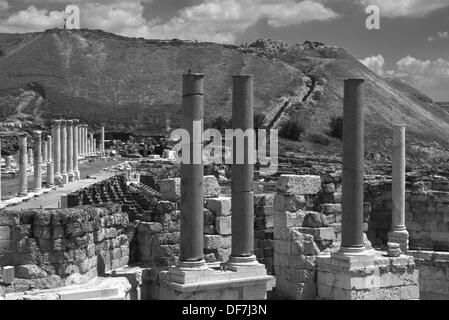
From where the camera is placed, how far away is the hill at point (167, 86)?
107 m

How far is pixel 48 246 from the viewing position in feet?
45.1

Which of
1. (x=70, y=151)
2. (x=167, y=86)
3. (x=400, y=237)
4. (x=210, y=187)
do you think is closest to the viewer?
(x=210, y=187)

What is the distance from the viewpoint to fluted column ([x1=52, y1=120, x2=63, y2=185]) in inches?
1697

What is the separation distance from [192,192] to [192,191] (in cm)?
2

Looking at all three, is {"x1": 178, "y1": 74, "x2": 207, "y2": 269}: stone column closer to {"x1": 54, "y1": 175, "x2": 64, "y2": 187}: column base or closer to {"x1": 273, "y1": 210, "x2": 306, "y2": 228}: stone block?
{"x1": 273, "y1": 210, "x2": 306, "y2": 228}: stone block

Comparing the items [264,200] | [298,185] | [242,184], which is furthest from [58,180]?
[242,184]

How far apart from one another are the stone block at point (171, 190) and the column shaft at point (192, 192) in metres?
2.03

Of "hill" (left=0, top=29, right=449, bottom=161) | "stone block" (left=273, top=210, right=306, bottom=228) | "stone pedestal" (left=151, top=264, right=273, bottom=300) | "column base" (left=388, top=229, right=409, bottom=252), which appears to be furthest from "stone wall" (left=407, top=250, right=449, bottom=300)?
"hill" (left=0, top=29, right=449, bottom=161)

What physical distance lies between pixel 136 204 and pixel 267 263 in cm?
556

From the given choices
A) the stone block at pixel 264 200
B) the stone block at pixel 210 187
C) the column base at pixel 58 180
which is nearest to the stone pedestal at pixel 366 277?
the stone block at pixel 264 200

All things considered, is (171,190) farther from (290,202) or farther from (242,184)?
(290,202)

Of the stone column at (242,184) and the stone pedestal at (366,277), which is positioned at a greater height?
the stone column at (242,184)

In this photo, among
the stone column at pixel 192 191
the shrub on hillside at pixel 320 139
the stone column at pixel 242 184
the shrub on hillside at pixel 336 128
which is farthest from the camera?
the shrub on hillside at pixel 336 128

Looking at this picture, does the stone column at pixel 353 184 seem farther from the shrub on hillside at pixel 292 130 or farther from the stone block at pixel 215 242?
the shrub on hillside at pixel 292 130
